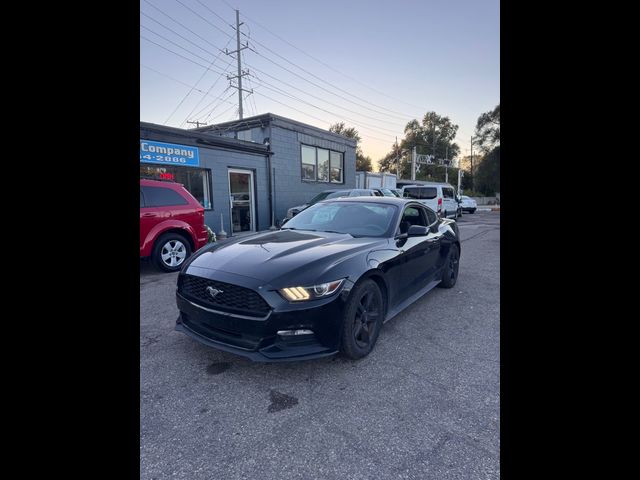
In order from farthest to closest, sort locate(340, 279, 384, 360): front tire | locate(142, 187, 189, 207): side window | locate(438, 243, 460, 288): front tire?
1. locate(142, 187, 189, 207): side window
2. locate(438, 243, 460, 288): front tire
3. locate(340, 279, 384, 360): front tire

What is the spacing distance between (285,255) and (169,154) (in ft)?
27.2

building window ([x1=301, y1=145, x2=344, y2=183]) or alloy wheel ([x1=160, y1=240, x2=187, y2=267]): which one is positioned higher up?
building window ([x1=301, y1=145, x2=344, y2=183])

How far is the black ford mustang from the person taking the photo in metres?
2.60

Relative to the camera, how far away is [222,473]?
6.00ft

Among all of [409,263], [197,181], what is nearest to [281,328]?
[409,263]

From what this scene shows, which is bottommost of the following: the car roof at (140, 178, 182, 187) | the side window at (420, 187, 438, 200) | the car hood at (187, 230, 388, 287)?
the car hood at (187, 230, 388, 287)

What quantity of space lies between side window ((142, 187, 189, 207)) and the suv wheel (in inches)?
23.6

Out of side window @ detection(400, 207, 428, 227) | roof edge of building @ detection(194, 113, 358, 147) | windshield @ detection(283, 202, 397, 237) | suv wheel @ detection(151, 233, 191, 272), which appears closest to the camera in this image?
windshield @ detection(283, 202, 397, 237)

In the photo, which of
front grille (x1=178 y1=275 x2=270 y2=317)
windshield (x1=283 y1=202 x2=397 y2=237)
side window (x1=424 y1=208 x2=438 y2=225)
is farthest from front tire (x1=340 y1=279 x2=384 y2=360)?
side window (x1=424 y1=208 x2=438 y2=225)

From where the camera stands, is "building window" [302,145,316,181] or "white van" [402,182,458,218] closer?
"building window" [302,145,316,181]

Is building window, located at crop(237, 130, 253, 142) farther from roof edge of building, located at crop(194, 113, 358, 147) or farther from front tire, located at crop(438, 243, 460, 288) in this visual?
front tire, located at crop(438, 243, 460, 288)
